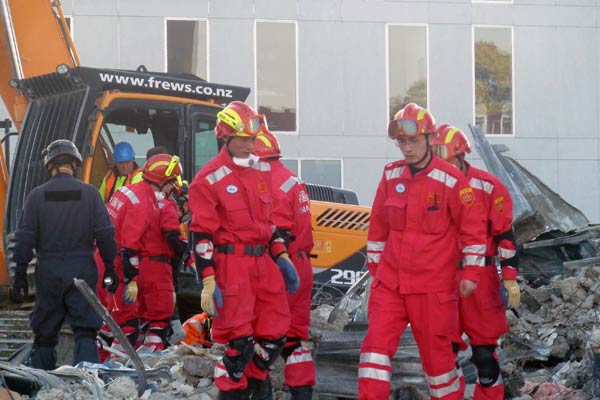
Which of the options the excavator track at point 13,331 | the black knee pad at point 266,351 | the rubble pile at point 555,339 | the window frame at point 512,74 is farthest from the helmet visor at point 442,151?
the window frame at point 512,74

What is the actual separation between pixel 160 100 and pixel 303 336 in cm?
360

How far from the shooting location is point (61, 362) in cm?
914

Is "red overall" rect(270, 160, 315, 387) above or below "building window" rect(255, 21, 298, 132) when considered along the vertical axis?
below

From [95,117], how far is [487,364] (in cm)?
437

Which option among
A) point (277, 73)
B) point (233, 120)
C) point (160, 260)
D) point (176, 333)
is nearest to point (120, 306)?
point (160, 260)

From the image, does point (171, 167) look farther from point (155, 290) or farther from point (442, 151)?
point (442, 151)

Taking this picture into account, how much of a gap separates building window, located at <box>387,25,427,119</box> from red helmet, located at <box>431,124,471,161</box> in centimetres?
1273

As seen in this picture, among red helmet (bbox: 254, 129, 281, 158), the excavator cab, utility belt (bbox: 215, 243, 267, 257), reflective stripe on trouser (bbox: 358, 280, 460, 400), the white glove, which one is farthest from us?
the excavator cab

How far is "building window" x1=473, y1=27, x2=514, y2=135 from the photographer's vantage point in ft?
68.8

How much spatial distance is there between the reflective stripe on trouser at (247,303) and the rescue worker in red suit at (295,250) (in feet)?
1.45

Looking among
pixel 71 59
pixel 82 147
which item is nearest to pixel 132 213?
pixel 82 147

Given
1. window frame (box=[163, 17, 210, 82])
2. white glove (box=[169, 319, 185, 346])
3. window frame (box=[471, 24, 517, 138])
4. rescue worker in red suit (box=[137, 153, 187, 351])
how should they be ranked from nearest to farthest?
1. rescue worker in red suit (box=[137, 153, 187, 351])
2. white glove (box=[169, 319, 185, 346])
3. window frame (box=[163, 17, 210, 82])
4. window frame (box=[471, 24, 517, 138])

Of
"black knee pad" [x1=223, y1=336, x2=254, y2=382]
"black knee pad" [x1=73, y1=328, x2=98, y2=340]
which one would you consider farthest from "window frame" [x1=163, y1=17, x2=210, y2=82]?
"black knee pad" [x1=223, y1=336, x2=254, y2=382]

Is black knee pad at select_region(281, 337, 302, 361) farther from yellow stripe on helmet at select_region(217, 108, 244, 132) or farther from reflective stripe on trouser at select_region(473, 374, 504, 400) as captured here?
yellow stripe on helmet at select_region(217, 108, 244, 132)
